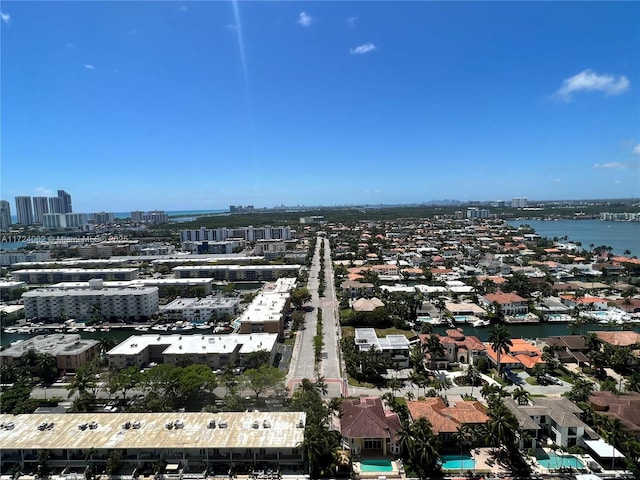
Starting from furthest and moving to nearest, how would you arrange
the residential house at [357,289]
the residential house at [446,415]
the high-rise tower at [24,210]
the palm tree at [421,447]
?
the high-rise tower at [24,210]
the residential house at [357,289]
the residential house at [446,415]
the palm tree at [421,447]

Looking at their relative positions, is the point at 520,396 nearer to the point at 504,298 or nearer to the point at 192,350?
the point at 192,350

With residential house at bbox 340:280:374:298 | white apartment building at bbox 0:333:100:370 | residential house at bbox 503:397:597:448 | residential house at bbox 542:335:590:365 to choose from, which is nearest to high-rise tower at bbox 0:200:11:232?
white apartment building at bbox 0:333:100:370

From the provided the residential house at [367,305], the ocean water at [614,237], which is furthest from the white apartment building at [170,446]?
the ocean water at [614,237]

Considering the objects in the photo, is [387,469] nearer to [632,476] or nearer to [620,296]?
[632,476]

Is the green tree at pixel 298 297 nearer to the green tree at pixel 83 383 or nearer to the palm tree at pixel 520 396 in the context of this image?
the green tree at pixel 83 383

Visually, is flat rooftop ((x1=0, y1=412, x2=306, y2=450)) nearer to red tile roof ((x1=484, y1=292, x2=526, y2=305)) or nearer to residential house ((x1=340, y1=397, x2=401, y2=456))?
residential house ((x1=340, y1=397, x2=401, y2=456))

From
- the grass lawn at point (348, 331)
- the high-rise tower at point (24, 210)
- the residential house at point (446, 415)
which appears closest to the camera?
the residential house at point (446, 415)
